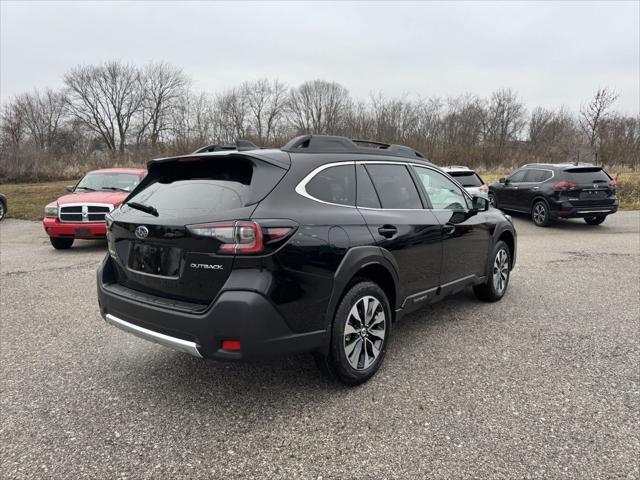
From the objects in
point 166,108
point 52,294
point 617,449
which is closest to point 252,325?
point 617,449

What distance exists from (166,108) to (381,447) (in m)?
62.2

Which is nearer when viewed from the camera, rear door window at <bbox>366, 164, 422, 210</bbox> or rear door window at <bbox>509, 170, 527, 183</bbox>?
rear door window at <bbox>366, 164, 422, 210</bbox>

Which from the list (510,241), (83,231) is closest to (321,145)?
(510,241)

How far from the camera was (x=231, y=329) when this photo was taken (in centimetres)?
258

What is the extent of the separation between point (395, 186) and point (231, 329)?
1983 millimetres

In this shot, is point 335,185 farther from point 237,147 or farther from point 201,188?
point 201,188

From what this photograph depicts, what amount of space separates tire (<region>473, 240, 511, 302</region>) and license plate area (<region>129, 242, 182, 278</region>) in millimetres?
3596

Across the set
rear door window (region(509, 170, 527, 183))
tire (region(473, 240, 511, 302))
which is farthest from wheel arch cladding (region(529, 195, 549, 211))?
tire (region(473, 240, 511, 302))

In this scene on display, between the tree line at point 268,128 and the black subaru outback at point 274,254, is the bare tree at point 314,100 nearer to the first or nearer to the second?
the tree line at point 268,128

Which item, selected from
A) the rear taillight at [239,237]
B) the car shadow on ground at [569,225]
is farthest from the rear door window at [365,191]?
the car shadow on ground at [569,225]

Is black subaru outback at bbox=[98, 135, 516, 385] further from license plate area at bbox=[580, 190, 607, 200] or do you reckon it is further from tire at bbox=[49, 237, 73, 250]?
license plate area at bbox=[580, 190, 607, 200]

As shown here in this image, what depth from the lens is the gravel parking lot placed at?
2430 millimetres

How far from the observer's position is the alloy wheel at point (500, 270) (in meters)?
5.26

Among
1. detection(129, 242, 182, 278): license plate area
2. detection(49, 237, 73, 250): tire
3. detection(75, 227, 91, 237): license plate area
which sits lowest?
detection(49, 237, 73, 250): tire
